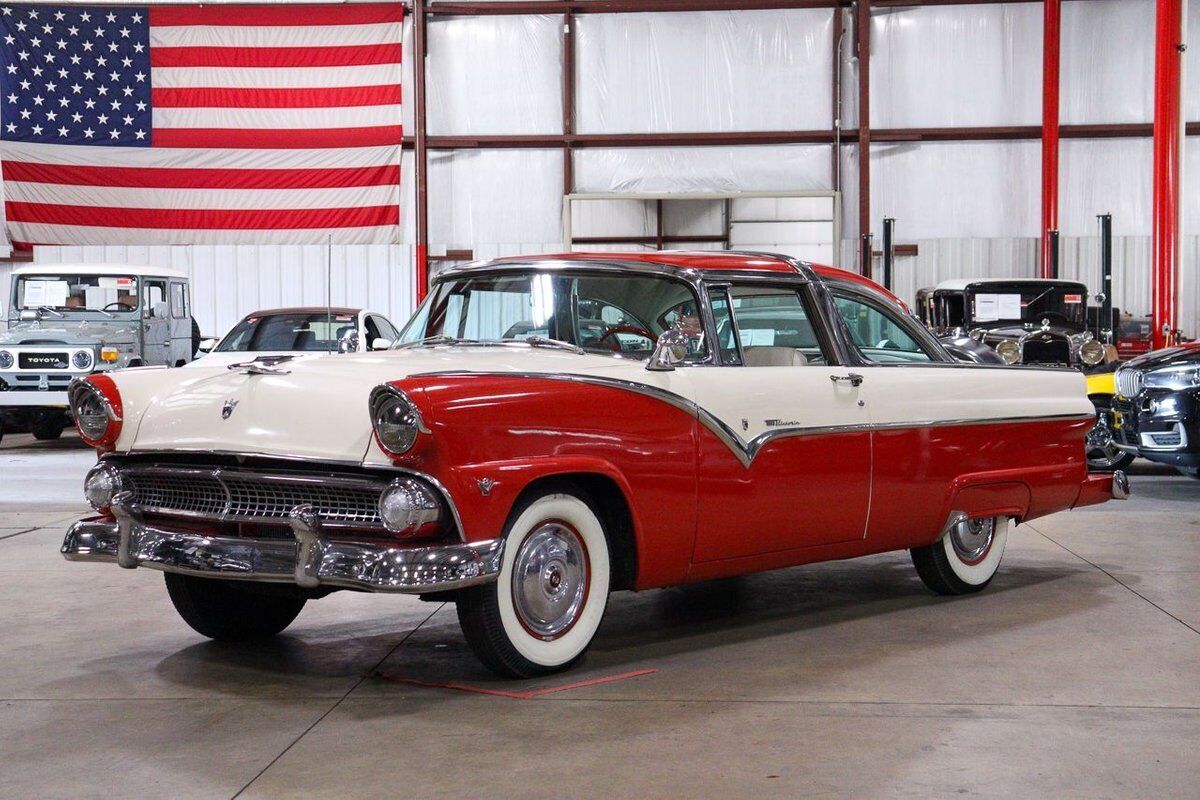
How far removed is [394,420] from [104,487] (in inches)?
51.1

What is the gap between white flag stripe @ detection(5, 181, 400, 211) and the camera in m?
20.6

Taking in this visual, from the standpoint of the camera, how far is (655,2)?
20.4 m

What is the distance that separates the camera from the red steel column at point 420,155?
20.4 m

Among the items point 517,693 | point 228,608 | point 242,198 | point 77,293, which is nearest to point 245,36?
point 242,198

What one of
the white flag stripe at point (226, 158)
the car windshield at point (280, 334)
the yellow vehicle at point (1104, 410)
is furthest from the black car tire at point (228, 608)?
the white flag stripe at point (226, 158)

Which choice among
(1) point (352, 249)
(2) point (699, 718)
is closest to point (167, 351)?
(1) point (352, 249)

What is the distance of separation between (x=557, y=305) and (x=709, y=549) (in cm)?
112

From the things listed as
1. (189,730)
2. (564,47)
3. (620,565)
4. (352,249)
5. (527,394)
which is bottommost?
(189,730)

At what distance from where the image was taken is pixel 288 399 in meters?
4.56

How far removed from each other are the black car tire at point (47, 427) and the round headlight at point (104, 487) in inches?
440

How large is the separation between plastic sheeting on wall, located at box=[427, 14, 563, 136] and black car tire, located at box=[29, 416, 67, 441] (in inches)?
289

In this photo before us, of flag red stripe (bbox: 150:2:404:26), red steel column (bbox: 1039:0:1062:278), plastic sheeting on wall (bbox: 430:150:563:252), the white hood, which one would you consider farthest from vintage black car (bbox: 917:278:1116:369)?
flag red stripe (bbox: 150:2:404:26)

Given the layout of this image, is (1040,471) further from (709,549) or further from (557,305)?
(557,305)

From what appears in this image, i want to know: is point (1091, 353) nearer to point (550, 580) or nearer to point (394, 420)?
point (550, 580)
